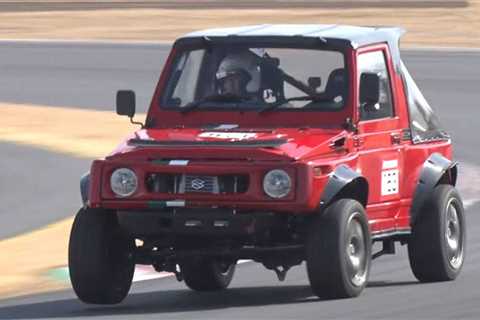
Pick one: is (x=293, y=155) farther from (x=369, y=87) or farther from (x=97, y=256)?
(x=97, y=256)

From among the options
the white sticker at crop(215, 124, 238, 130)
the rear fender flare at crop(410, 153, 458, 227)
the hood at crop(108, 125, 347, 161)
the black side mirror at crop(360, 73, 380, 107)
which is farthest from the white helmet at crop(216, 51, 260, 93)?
the rear fender flare at crop(410, 153, 458, 227)

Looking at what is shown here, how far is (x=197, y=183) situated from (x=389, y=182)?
5.36 feet

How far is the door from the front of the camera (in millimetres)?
11250

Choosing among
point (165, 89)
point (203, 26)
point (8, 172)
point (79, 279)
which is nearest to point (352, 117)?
point (165, 89)

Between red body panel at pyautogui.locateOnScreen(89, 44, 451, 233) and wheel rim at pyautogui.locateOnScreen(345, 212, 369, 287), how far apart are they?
36cm

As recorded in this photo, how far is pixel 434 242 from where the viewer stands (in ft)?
38.3

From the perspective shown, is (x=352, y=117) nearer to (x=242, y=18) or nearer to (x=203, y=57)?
(x=203, y=57)

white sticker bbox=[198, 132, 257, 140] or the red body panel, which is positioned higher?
white sticker bbox=[198, 132, 257, 140]

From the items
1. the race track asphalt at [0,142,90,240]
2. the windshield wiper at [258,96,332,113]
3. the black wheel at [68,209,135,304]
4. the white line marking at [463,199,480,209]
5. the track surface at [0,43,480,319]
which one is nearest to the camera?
the track surface at [0,43,480,319]

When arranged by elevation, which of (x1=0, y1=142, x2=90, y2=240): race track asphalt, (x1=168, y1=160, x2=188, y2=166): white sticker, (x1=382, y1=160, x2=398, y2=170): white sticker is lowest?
(x1=0, y1=142, x2=90, y2=240): race track asphalt

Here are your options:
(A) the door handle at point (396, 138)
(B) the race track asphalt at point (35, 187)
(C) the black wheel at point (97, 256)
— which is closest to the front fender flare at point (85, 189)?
(C) the black wheel at point (97, 256)

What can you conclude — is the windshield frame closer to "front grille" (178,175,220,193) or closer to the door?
the door

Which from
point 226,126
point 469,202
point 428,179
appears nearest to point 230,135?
point 226,126

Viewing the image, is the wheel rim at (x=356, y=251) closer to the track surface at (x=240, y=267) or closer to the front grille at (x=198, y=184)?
the track surface at (x=240, y=267)
